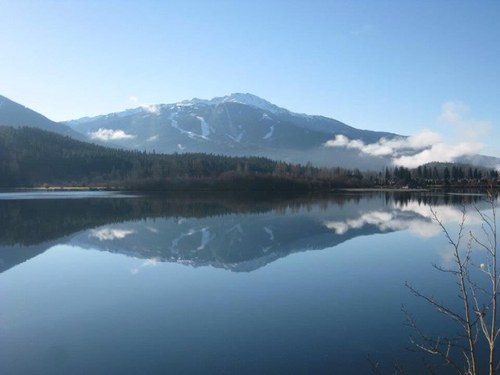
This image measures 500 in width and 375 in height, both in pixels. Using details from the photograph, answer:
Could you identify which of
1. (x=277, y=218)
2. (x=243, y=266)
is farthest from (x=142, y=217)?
(x=243, y=266)

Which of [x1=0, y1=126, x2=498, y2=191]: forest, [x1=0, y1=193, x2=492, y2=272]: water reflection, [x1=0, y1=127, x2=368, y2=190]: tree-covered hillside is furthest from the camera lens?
[x1=0, y1=127, x2=368, y2=190]: tree-covered hillside

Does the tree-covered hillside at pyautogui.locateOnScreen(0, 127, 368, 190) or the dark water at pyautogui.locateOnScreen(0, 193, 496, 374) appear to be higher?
the tree-covered hillside at pyautogui.locateOnScreen(0, 127, 368, 190)

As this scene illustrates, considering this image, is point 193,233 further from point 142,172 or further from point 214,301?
point 142,172

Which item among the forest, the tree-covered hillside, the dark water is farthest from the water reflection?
the tree-covered hillside

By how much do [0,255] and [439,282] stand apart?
1892 cm

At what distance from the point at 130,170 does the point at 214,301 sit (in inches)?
4836

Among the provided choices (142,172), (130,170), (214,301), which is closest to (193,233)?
(214,301)

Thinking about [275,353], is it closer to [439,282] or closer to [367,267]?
[439,282]

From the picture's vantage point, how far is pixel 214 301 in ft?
42.9

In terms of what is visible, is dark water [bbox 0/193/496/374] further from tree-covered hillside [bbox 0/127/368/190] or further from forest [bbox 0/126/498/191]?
tree-covered hillside [bbox 0/127/368/190]

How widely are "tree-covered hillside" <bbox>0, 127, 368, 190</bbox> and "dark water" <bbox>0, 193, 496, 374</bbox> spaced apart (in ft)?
252

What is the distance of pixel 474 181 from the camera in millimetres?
146750

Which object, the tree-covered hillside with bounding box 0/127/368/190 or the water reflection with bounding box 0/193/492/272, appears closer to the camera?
the water reflection with bounding box 0/193/492/272

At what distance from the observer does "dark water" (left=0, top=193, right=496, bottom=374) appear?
28.9ft
